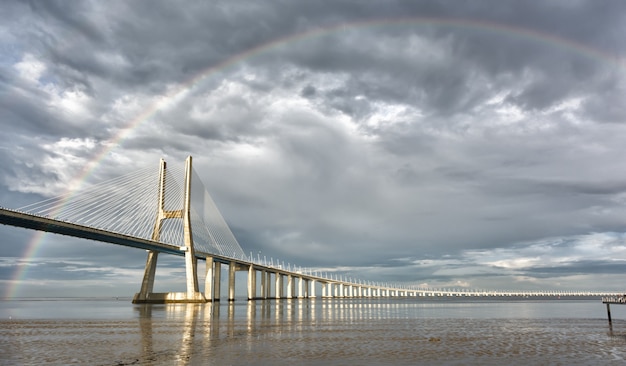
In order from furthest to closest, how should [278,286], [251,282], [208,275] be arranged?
[278,286]
[251,282]
[208,275]

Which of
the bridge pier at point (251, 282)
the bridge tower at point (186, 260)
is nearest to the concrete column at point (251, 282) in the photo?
the bridge pier at point (251, 282)

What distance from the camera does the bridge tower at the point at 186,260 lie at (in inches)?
4186

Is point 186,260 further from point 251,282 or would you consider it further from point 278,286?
point 278,286

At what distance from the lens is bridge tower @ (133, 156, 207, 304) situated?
10631 cm

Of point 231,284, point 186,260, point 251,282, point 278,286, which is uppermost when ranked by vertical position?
point 186,260

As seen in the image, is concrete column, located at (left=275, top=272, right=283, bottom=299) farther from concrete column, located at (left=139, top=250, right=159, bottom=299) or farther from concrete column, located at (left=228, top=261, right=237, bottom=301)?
concrete column, located at (left=139, top=250, right=159, bottom=299)

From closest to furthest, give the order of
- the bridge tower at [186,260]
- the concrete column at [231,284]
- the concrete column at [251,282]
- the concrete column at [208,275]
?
1. the bridge tower at [186,260]
2. the concrete column at [208,275]
3. the concrete column at [231,284]
4. the concrete column at [251,282]

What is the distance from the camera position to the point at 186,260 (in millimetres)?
106875

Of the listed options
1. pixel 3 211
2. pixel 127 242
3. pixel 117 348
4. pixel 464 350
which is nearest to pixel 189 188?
pixel 127 242

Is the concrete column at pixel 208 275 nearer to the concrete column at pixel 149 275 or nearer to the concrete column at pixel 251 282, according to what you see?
the concrete column at pixel 149 275

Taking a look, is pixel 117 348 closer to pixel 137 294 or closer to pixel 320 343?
pixel 320 343

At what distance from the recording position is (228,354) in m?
25.7

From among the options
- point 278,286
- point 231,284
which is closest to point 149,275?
point 231,284

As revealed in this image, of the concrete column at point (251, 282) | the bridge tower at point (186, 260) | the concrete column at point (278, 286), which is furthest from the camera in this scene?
the concrete column at point (278, 286)
